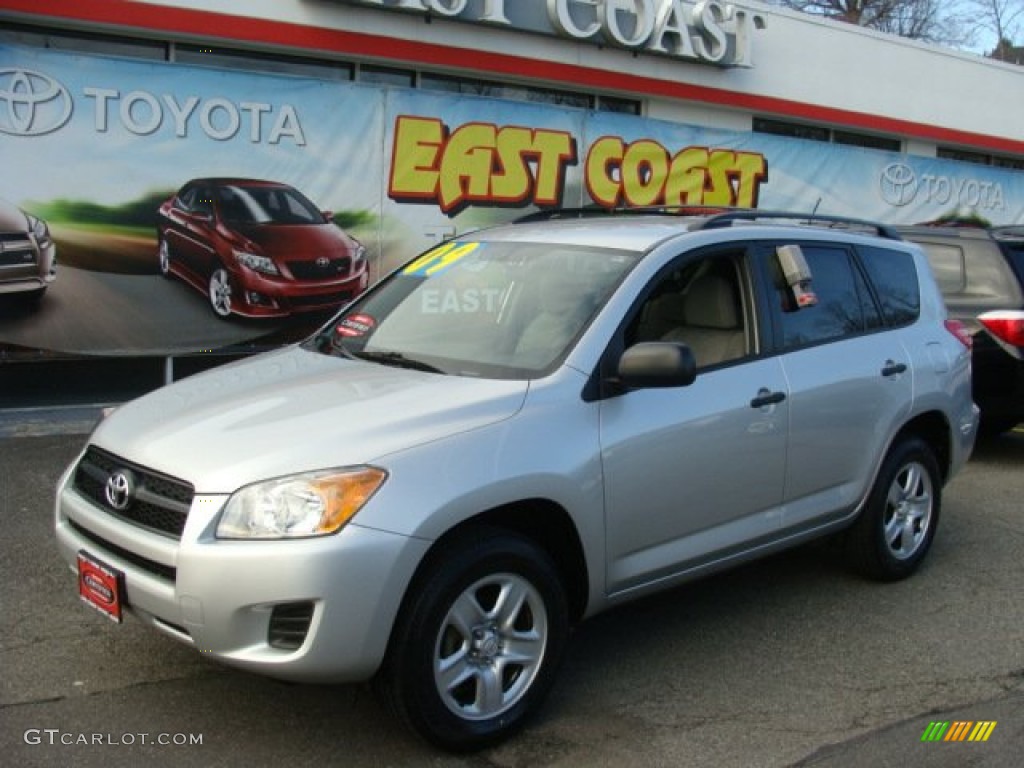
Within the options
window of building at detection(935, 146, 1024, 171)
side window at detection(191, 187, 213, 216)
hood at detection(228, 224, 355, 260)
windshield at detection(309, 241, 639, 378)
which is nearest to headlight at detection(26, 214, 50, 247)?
side window at detection(191, 187, 213, 216)

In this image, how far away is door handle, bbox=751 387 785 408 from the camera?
4.20 meters

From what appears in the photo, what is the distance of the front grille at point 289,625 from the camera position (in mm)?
A: 3025

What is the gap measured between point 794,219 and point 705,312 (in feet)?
3.43

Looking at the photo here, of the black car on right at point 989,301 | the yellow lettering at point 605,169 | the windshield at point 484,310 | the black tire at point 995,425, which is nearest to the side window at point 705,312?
the windshield at point 484,310

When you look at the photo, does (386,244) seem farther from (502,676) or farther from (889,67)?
(889,67)

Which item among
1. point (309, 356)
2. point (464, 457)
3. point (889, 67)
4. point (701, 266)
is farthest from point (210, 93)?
point (889, 67)

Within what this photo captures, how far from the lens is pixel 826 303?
15.8 feet

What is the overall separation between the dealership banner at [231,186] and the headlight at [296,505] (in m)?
5.97

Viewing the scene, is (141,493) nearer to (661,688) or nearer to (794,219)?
(661,688)

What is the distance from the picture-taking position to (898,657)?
169 inches

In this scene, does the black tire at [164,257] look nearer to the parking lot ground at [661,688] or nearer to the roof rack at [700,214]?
the parking lot ground at [661,688]

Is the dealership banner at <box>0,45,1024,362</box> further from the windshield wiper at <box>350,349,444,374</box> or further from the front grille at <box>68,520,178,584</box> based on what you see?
the front grille at <box>68,520,178,584</box>

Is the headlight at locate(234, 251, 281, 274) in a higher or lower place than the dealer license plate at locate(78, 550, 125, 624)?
higher

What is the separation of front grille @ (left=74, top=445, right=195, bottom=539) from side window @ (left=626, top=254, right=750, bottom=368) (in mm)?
1941
